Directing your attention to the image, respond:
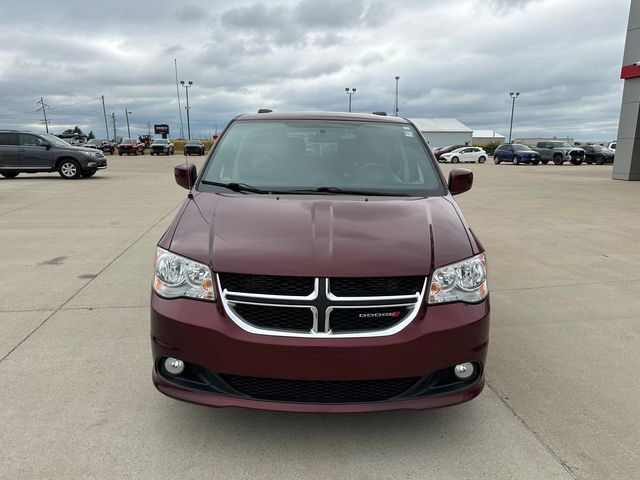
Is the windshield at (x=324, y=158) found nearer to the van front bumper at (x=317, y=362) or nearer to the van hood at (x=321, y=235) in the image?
the van hood at (x=321, y=235)

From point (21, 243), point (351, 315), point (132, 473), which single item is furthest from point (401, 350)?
point (21, 243)

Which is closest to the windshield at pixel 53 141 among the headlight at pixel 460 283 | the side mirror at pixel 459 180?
the side mirror at pixel 459 180

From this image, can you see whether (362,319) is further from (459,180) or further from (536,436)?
(459,180)

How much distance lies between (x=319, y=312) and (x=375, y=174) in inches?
64.2

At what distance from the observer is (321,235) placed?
2.58 meters

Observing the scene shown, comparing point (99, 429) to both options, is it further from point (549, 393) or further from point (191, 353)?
point (549, 393)

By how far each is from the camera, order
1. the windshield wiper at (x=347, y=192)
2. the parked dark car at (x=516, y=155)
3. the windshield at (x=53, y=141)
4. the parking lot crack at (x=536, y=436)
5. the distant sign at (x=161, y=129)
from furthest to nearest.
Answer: the distant sign at (x=161, y=129) < the parked dark car at (x=516, y=155) < the windshield at (x=53, y=141) < the windshield wiper at (x=347, y=192) < the parking lot crack at (x=536, y=436)

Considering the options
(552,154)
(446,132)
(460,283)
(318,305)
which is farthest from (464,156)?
(446,132)

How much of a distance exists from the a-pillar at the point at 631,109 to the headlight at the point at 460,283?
798 inches

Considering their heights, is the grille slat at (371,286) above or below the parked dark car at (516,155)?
above

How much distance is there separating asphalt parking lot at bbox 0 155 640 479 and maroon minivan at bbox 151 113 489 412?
1.14 feet

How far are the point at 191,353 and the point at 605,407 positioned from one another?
253 centimetres

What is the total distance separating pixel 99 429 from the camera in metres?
2.72

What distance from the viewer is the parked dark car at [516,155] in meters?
36.9
